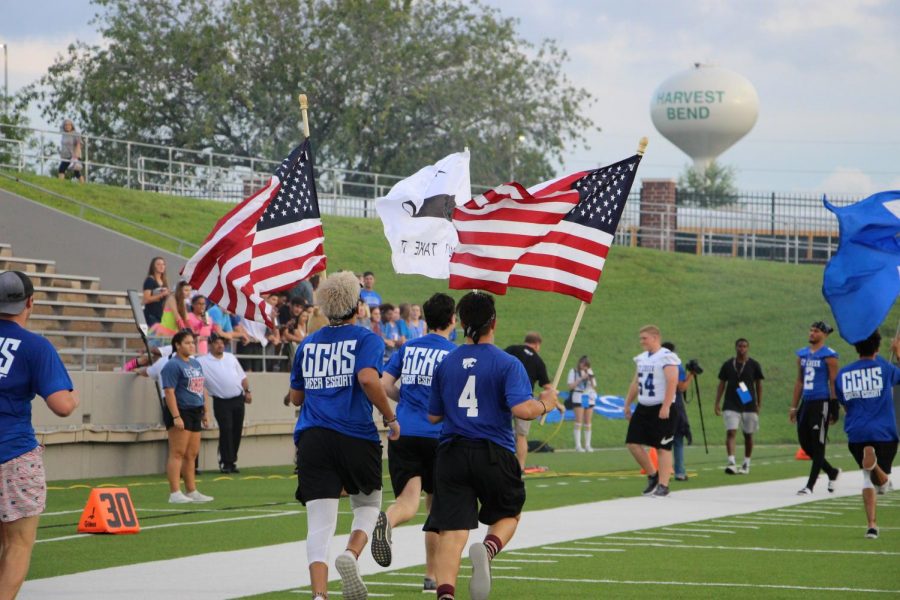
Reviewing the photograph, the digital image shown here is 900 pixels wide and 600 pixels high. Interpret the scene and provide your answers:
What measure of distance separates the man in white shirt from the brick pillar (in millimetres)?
34148

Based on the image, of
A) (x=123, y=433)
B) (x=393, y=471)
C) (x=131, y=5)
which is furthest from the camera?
(x=131, y=5)

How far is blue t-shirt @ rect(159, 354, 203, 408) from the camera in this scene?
1661 centimetres

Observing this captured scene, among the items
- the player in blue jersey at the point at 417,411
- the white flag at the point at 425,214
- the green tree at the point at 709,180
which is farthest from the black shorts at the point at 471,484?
the green tree at the point at 709,180

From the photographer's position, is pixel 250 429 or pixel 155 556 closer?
pixel 155 556

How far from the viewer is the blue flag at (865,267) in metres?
13.2

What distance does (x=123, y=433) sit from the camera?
21.1 meters

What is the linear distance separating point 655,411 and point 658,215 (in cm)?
4059

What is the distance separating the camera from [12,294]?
25.2 feet

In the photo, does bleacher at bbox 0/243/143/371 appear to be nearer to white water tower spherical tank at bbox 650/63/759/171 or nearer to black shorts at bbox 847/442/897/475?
black shorts at bbox 847/442/897/475

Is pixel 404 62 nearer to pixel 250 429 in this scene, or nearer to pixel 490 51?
pixel 490 51

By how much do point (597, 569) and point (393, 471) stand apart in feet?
6.37

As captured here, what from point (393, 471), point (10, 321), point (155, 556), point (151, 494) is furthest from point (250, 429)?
point (10, 321)

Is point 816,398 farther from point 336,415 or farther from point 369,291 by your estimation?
point 336,415

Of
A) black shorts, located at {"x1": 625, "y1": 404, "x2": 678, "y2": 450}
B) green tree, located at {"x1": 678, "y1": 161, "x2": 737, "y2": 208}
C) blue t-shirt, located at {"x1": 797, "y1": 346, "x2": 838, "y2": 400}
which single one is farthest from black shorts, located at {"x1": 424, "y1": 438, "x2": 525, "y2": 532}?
green tree, located at {"x1": 678, "y1": 161, "x2": 737, "y2": 208}
